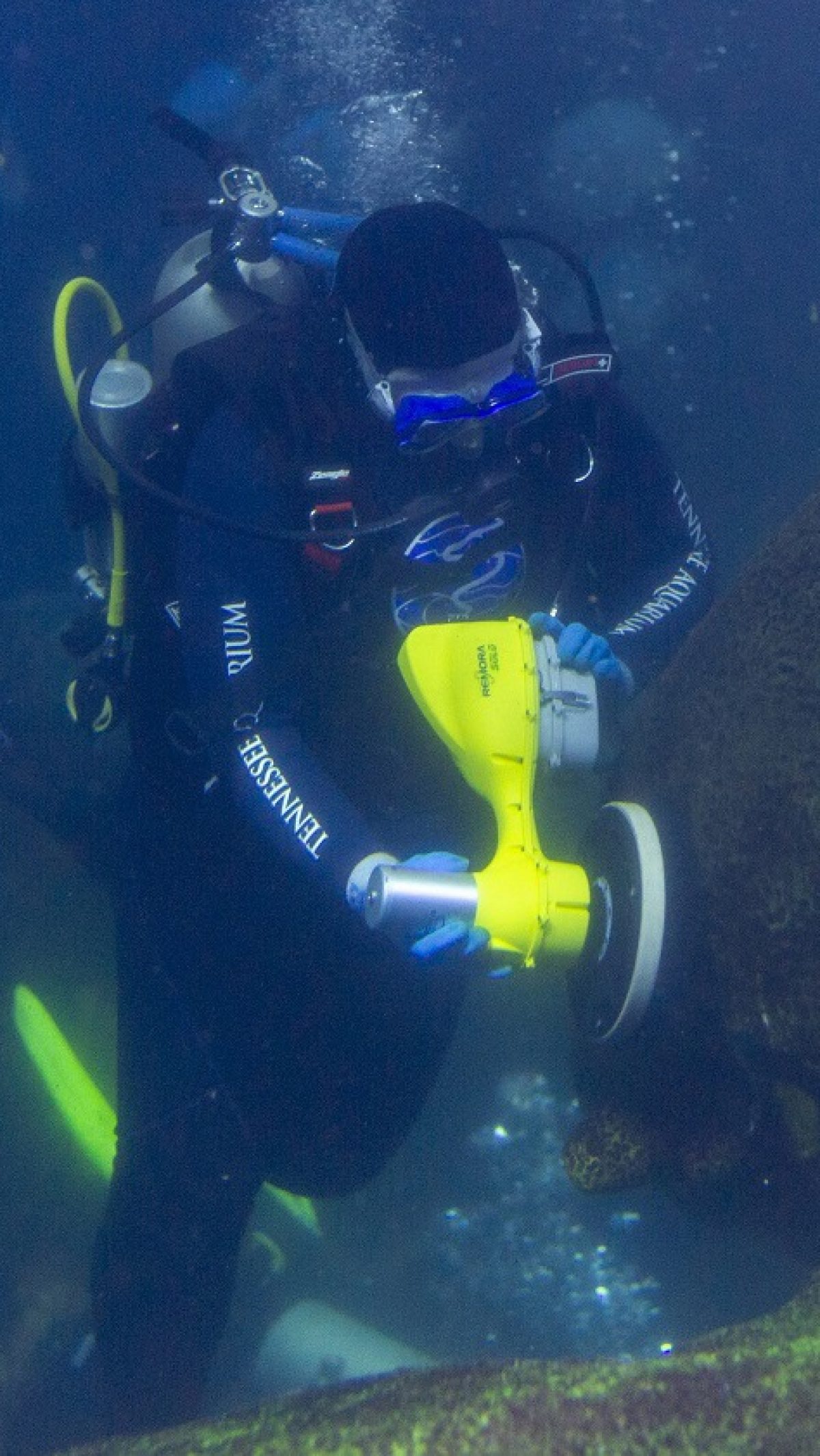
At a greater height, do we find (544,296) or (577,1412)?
(577,1412)

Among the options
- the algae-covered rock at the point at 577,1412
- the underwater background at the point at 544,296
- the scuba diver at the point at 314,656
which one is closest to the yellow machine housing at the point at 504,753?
the scuba diver at the point at 314,656

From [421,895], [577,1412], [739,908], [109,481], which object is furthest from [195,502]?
[577,1412]

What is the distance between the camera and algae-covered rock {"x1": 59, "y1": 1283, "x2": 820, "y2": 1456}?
1725mm

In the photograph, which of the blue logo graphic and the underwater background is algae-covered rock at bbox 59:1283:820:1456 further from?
the blue logo graphic

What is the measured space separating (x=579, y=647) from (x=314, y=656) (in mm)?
927

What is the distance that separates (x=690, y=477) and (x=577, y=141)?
11.4 feet

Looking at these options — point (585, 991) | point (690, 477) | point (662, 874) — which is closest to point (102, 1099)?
point (585, 991)

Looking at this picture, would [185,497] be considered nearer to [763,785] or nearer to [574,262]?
[574,262]

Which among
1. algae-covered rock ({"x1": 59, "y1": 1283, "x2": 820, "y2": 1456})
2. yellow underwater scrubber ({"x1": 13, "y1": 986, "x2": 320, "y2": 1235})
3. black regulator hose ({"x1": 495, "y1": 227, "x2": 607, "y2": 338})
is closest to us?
algae-covered rock ({"x1": 59, "y1": 1283, "x2": 820, "y2": 1456})

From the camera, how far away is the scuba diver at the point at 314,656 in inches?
110

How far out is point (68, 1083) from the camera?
4773 mm

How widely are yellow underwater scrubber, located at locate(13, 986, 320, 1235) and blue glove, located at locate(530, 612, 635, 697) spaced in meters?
2.94

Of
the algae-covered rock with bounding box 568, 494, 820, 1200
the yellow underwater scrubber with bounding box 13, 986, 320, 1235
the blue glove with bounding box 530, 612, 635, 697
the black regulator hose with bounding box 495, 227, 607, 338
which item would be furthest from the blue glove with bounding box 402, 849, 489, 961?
the yellow underwater scrubber with bounding box 13, 986, 320, 1235

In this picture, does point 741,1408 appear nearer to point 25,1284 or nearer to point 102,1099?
point 102,1099
